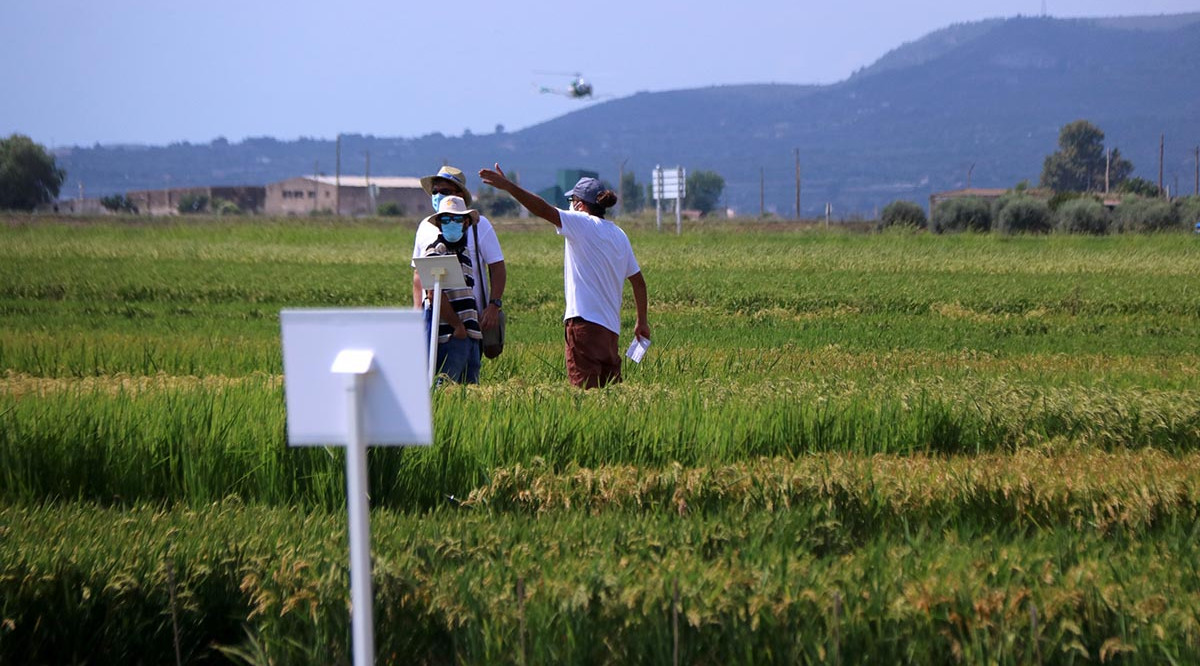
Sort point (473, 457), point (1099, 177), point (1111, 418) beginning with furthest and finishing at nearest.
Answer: point (1099, 177)
point (1111, 418)
point (473, 457)

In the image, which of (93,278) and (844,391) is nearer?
(844,391)

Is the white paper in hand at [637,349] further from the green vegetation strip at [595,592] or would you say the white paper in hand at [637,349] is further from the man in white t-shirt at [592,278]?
the green vegetation strip at [595,592]

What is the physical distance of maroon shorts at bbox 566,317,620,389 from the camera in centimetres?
898

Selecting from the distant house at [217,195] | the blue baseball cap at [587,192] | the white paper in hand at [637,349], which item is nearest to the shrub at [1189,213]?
the white paper in hand at [637,349]

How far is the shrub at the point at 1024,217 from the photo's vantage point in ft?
200

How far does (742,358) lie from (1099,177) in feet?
598

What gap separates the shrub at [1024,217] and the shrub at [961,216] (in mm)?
1749

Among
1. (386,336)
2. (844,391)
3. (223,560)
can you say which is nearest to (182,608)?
(223,560)

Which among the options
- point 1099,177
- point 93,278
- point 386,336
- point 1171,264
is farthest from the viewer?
point 1099,177

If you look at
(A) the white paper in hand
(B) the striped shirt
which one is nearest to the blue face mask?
(B) the striped shirt

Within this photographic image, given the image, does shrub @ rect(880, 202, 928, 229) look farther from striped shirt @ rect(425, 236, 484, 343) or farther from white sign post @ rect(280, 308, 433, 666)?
white sign post @ rect(280, 308, 433, 666)

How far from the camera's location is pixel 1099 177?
182m

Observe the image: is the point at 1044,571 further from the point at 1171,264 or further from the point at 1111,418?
the point at 1171,264

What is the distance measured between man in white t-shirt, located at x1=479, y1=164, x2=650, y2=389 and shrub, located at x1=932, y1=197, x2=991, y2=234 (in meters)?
56.1
